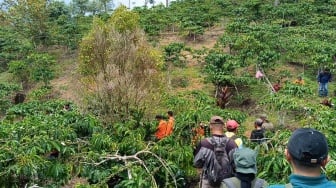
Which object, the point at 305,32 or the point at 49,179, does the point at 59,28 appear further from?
the point at 49,179

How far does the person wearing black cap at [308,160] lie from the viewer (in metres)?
2.30

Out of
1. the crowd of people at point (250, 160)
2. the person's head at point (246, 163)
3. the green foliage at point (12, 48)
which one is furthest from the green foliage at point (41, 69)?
the person's head at point (246, 163)

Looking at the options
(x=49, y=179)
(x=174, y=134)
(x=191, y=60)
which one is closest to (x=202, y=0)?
(x=191, y=60)

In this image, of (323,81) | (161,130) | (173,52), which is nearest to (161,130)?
(161,130)

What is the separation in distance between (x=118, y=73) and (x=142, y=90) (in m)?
0.82

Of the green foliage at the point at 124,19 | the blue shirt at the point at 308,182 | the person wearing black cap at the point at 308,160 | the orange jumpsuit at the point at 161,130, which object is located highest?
the green foliage at the point at 124,19

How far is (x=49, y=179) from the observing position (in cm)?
605

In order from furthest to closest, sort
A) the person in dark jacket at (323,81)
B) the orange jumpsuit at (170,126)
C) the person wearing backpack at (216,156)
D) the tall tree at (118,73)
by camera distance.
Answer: the person in dark jacket at (323,81) → the tall tree at (118,73) → the orange jumpsuit at (170,126) → the person wearing backpack at (216,156)

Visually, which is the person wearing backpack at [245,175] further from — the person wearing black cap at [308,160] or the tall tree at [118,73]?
the tall tree at [118,73]

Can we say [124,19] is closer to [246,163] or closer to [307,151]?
[246,163]

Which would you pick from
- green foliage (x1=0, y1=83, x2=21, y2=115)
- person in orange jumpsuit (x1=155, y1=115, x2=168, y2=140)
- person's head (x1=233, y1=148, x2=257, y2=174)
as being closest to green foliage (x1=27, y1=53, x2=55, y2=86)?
green foliage (x1=0, y1=83, x2=21, y2=115)

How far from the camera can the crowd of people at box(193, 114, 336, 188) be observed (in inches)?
91.4

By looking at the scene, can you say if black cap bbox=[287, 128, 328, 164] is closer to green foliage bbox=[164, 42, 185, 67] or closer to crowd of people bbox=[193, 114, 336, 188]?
crowd of people bbox=[193, 114, 336, 188]

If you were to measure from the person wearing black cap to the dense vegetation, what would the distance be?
2712 mm
